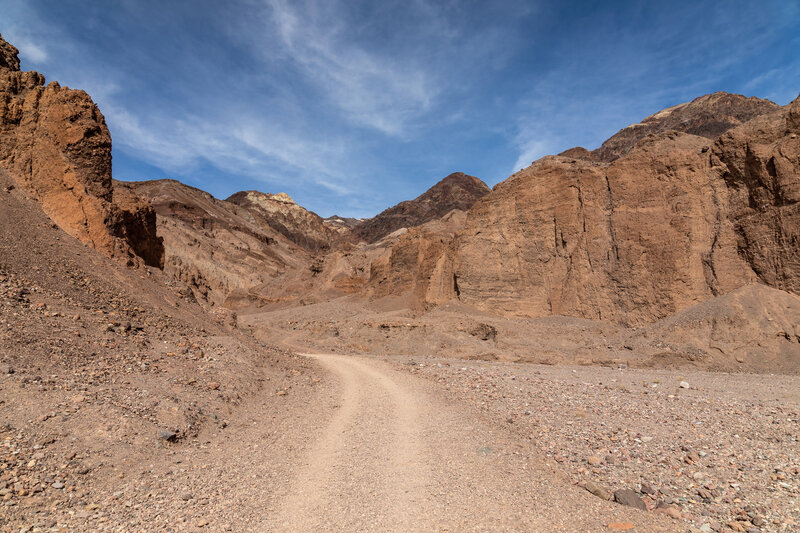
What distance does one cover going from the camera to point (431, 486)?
16.2 feet

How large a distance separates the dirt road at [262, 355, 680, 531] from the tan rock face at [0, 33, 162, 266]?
31.9 ft

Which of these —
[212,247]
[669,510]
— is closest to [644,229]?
[669,510]

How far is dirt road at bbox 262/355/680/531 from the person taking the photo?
13.5 ft

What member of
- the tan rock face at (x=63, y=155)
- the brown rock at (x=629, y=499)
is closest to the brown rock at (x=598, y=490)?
the brown rock at (x=629, y=499)

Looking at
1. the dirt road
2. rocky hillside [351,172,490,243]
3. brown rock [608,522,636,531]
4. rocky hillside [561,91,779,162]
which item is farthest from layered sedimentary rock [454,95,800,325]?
rocky hillside [351,172,490,243]

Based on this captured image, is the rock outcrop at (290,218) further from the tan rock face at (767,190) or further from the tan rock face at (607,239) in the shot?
the tan rock face at (767,190)

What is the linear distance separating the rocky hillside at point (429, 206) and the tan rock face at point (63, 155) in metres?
107

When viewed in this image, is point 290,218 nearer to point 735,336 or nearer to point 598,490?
point 735,336

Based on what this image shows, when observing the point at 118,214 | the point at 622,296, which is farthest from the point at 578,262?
the point at 118,214

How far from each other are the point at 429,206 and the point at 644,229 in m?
110

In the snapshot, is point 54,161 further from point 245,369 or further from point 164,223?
point 164,223

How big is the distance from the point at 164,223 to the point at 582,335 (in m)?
63.6

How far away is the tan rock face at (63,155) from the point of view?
39.5 ft

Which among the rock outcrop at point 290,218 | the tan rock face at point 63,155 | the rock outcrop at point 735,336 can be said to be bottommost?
the rock outcrop at point 735,336
